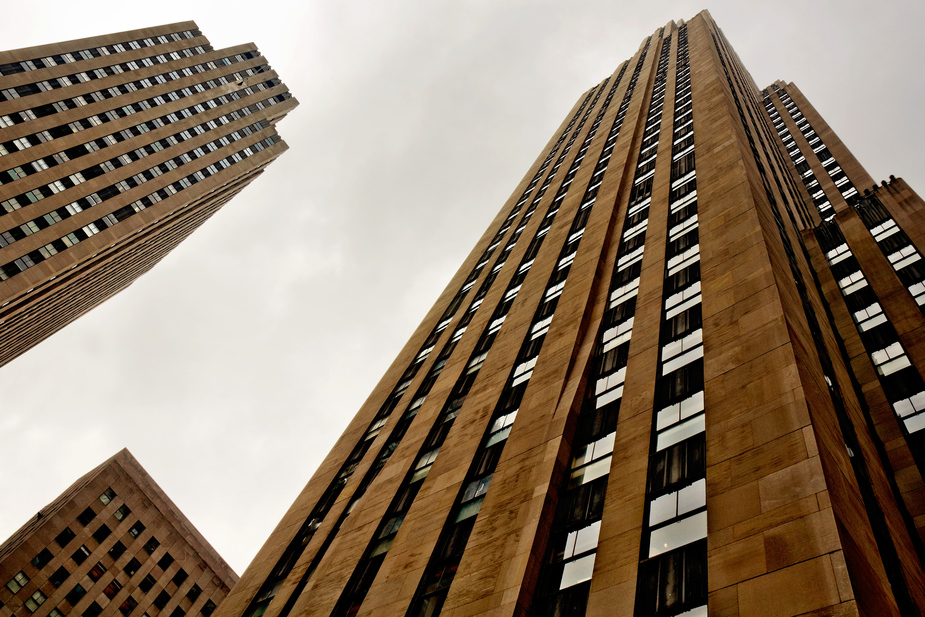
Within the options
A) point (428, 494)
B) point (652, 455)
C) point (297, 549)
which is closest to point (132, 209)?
point (297, 549)

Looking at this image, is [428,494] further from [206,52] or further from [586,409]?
[206,52]

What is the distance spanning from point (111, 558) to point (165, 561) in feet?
18.5

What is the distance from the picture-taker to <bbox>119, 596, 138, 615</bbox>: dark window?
5917 cm

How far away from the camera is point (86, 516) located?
6047cm

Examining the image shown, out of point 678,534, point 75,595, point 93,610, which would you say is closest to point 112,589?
point 93,610

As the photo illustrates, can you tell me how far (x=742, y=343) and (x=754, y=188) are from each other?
1405cm

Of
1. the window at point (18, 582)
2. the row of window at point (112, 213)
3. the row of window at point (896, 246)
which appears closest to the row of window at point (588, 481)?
the row of window at point (896, 246)

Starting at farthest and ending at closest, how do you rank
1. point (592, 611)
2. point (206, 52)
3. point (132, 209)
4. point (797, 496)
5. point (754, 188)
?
point (206, 52)
point (132, 209)
point (754, 188)
point (592, 611)
point (797, 496)

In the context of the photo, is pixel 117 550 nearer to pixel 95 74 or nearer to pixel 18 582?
pixel 18 582

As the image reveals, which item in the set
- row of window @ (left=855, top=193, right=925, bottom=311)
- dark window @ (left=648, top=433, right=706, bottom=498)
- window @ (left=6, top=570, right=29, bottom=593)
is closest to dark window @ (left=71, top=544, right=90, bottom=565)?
window @ (left=6, top=570, right=29, bottom=593)

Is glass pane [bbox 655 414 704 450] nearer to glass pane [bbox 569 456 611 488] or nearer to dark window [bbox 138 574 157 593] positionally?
glass pane [bbox 569 456 611 488]

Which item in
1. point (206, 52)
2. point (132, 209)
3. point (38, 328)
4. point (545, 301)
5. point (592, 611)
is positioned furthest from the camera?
point (206, 52)

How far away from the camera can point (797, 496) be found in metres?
15.2

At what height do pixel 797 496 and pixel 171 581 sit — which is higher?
pixel 797 496
